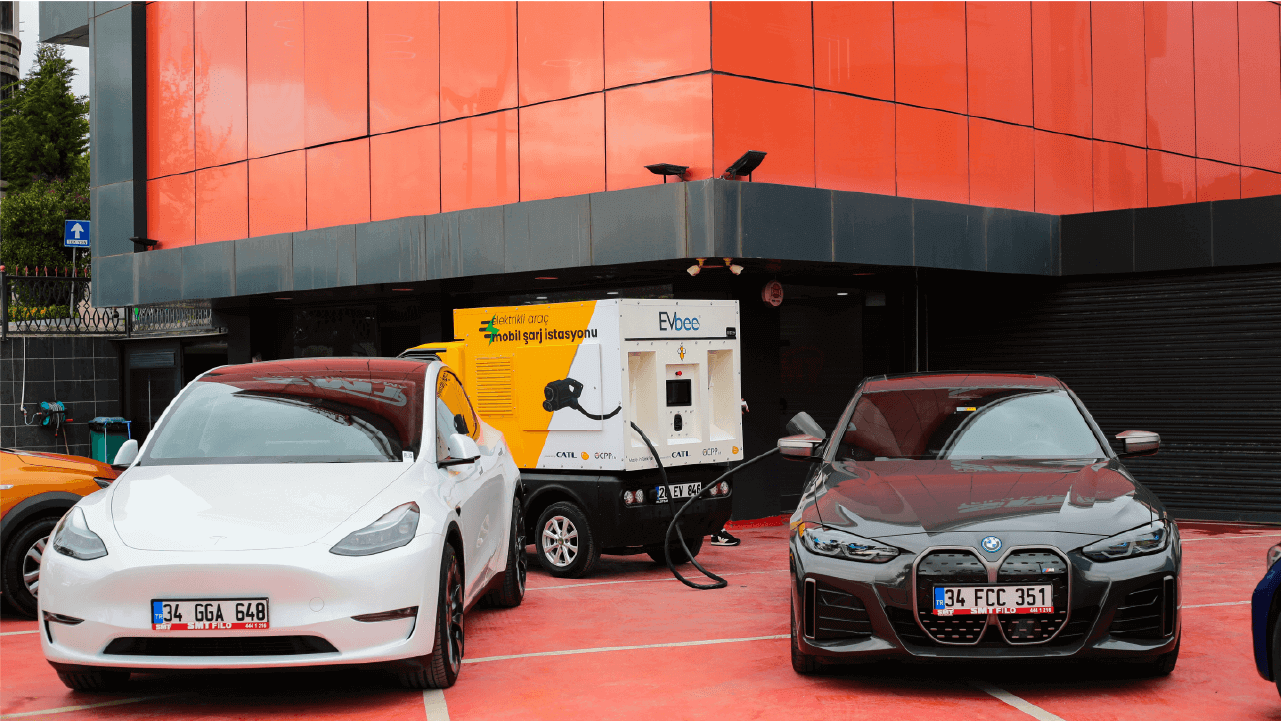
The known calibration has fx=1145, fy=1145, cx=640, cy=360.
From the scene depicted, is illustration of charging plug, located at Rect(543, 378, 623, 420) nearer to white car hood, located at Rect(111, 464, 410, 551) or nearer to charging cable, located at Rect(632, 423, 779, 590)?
charging cable, located at Rect(632, 423, 779, 590)

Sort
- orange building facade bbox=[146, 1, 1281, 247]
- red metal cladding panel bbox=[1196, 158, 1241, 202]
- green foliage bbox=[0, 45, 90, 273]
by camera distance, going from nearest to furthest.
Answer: orange building facade bbox=[146, 1, 1281, 247], red metal cladding panel bbox=[1196, 158, 1241, 202], green foliage bbox=[0, 45, 90, 273]

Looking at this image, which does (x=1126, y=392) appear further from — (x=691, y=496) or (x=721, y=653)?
(x=721, y=653)

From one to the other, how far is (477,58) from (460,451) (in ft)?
35.5

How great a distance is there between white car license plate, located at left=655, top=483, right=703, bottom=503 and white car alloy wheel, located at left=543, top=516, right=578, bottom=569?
2.54 ft

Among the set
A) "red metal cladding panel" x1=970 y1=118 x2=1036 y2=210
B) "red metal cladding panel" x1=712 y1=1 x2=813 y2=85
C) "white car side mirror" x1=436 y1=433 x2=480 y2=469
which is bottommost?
"white car side mirror" x1=436 y1=433 x2=480 y2=469

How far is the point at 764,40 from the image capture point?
13.8 m

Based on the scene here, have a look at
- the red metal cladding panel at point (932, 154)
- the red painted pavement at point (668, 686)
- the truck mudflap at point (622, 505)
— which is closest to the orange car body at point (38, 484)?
the red painted pavement at point (668, 686)

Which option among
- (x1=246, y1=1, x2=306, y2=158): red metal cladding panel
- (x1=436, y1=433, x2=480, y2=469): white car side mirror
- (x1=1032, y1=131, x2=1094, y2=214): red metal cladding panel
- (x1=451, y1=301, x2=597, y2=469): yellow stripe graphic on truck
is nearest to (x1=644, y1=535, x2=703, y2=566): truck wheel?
(x1=451, y1=301, x2=597, y2=469): yellow stripe graphic on truck

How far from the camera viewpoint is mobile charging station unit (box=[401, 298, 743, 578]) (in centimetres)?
950

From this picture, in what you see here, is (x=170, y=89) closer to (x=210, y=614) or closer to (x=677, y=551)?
(x=677, y=551)

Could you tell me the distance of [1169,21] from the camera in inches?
725

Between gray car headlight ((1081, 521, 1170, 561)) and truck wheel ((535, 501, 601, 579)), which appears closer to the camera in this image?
gray car headlight ((1081, 521, 1170, 561))

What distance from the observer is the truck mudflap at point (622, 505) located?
372 inches

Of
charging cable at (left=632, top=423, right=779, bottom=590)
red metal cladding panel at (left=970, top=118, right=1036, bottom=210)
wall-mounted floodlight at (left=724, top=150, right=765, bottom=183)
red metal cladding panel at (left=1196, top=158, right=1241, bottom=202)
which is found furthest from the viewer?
red metal cladding panel at (left=1196, top=158, right=1241, bottom=202)
